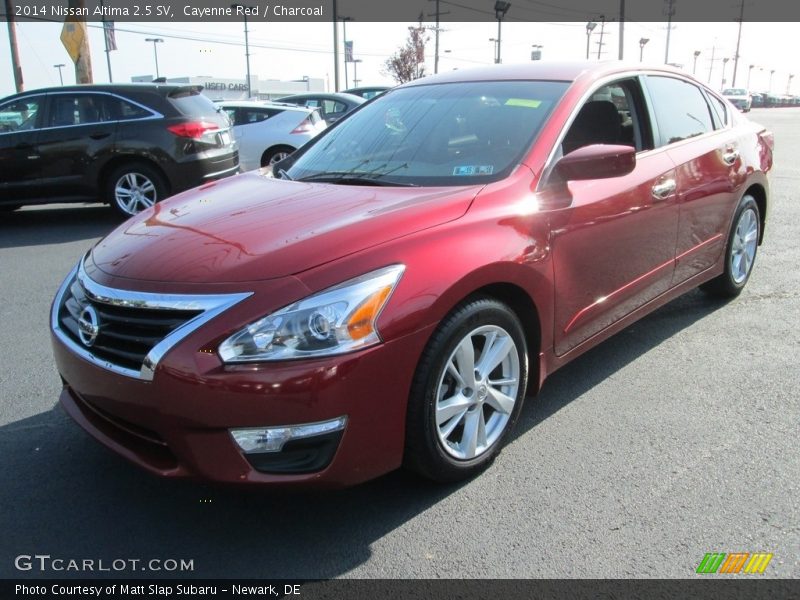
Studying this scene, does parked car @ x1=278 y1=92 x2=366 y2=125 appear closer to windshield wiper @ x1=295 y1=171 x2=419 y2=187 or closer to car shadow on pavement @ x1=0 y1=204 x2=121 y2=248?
car shadow on pavement @ x1=0 y1=204 x2=121 y2=248

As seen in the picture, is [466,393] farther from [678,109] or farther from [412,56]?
[412,56]

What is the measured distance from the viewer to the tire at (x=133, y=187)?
332 inches

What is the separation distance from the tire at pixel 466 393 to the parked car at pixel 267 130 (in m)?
9.42

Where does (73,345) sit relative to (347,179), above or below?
below

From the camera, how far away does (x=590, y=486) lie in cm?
281

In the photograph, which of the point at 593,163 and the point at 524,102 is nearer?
the point at 593,163

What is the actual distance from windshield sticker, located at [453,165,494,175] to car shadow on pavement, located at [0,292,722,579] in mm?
1356

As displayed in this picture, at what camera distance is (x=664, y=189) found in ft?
12.5

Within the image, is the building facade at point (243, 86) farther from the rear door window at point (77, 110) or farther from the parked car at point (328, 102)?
the rear door window at point (77, 110)

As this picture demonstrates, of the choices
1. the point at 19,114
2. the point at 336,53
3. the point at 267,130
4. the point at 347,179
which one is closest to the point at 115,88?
the point at 19,114

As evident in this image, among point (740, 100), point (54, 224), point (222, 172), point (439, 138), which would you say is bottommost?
point (740, 100)

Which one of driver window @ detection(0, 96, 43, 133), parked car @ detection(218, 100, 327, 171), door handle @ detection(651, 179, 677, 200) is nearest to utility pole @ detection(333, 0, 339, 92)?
parked car @ detection(218, 100, 327, 171)

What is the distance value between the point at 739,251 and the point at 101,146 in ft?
23.0

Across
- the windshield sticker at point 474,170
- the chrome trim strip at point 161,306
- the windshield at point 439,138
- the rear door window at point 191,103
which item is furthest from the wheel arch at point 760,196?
the rear door window at point 191,103
